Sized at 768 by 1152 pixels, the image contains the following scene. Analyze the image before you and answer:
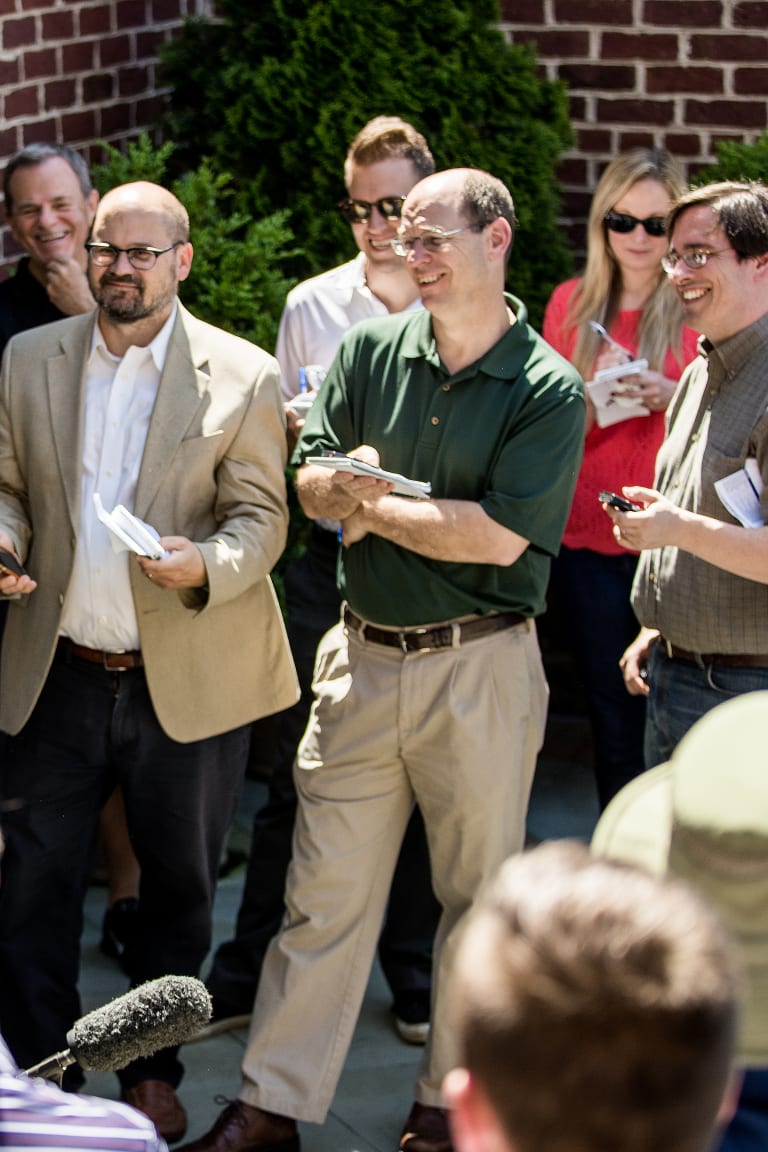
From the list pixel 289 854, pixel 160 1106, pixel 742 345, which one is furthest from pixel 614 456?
pixel 160 1106

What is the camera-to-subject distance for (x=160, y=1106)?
404 centimetres

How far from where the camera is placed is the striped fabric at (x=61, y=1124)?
5.94 feet

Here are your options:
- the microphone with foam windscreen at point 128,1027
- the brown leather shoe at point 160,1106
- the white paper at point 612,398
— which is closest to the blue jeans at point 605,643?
the white paper at point 612,398

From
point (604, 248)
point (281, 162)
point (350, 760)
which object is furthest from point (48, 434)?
point (281, 162)

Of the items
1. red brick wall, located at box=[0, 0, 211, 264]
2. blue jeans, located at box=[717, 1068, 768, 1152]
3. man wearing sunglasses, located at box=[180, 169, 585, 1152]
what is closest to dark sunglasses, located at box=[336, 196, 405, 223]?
man wearing sunglasses, located at box=[180, 169, 585, 1152]

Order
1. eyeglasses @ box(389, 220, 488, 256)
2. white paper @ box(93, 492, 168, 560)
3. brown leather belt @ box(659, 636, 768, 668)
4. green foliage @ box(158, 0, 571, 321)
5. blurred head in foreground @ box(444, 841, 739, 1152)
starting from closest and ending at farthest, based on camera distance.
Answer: blurred head in foreground @ box(444, 841, 739, 1152) → white paper @ box(93, 492, 168, 560) → brown leather belt @ box(659, 636, 768, 668) → eyeglasses @ box(389, 220, 488, 256) → green foliage @ box(158, 0, 571, 321)

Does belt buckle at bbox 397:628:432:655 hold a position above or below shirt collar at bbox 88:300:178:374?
below

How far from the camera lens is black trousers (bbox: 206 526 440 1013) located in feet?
15.0

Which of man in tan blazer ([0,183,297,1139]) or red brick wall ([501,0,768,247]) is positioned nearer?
man in tan blazer ([0,183,297,1139])

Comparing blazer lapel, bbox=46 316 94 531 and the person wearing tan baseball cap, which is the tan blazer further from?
the person wearing tan baseball cap

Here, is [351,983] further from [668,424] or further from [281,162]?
[281,162]

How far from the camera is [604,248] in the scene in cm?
479

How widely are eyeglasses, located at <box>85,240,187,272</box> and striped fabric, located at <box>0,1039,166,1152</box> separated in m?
2.45

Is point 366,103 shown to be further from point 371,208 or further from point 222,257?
point 371,208
